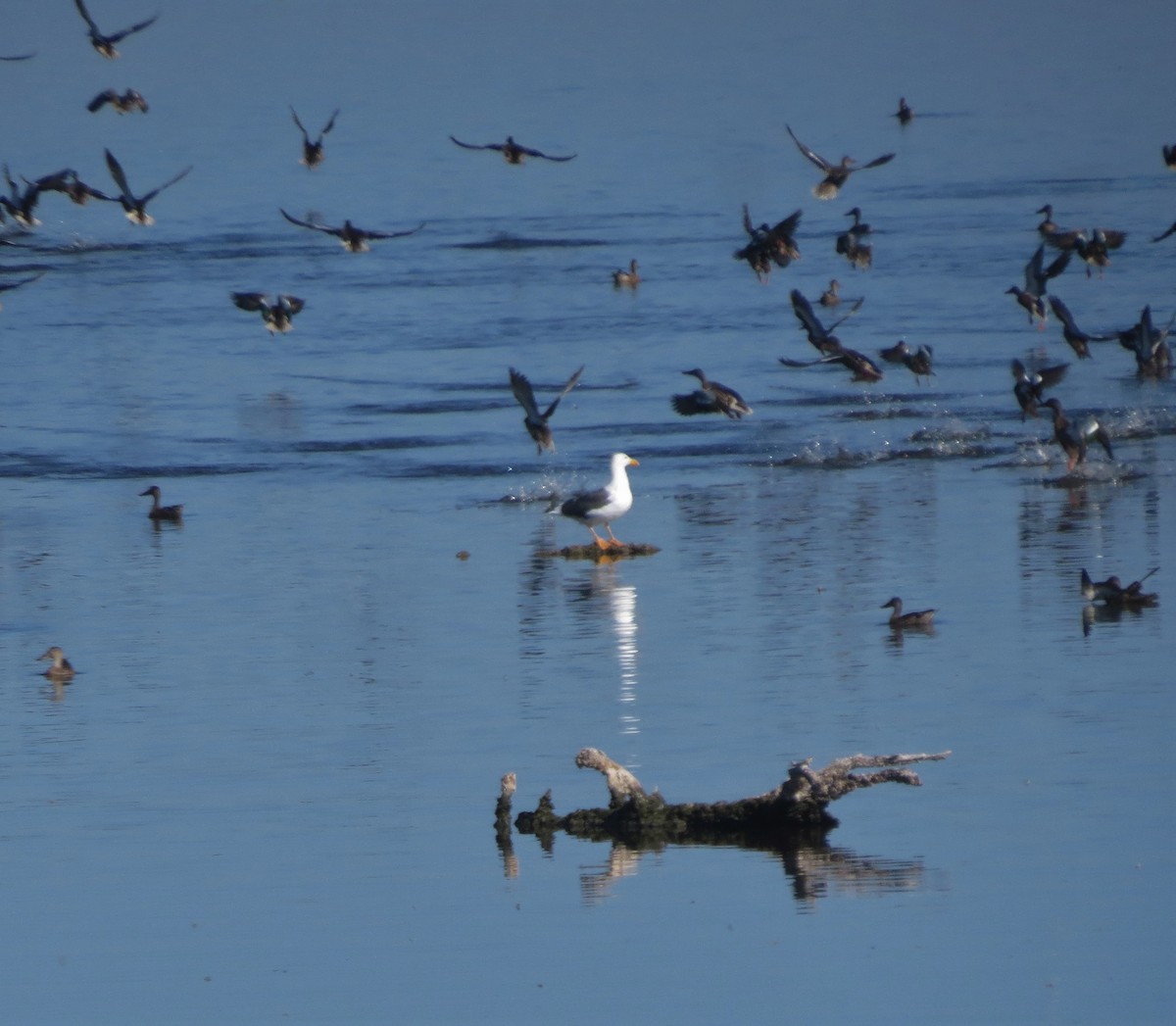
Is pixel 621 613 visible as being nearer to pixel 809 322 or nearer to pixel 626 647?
pixel 626 647

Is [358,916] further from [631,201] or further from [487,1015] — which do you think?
[631,201]

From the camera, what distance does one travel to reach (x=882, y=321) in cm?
3412

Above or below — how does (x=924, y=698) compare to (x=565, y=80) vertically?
below

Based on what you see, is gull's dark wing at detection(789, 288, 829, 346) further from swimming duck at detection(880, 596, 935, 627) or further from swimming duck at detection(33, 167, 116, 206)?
swimming duck at detection(33, 167, 116, 206)

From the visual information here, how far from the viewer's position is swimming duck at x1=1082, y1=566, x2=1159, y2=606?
509 inches

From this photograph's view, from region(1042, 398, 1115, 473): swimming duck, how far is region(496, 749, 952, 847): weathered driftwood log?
10.1 m

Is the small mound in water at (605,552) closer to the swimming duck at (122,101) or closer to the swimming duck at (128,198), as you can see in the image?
the swimming duck at (128,198)

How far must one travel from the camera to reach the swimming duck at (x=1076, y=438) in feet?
60.8

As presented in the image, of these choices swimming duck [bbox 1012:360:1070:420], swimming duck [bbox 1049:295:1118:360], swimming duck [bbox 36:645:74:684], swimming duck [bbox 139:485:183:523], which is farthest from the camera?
swimming duck [bbox 1049:295:1118:360]

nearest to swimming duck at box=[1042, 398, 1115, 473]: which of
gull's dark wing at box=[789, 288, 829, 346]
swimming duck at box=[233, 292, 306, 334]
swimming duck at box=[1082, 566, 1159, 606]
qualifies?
gull's dark wing at box=[789, 288, 829, 346]

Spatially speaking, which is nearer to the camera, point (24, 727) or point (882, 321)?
point (24, 727)

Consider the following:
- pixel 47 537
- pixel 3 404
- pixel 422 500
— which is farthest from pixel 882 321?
pixel 47 537

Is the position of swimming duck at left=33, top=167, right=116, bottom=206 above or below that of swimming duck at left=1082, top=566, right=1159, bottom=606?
above

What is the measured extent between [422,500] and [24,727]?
27.8 ft
